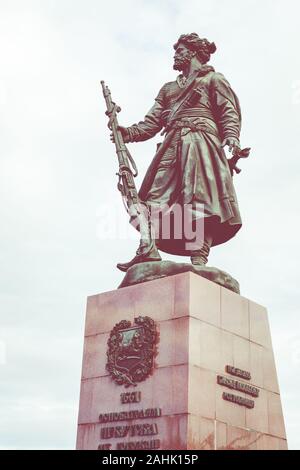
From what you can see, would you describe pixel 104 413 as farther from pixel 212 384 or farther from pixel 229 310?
pixel 229 310

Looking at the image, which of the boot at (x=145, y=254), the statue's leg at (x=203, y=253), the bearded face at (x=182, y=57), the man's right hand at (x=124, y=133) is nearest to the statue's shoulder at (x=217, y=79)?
the bearded face at (x=182, y=57)

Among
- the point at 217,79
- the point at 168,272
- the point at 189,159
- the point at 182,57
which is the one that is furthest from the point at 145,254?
the point at 182,57

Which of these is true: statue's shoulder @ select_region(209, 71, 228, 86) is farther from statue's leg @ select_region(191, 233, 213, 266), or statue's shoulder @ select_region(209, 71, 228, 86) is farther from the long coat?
statue's leg @ select_region(191, 233, 213, 266)

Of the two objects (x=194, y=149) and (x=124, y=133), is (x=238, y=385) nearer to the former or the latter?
(x=194, y=149)

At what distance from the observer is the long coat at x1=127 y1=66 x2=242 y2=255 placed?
11961 mm

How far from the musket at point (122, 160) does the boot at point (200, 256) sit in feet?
5.05

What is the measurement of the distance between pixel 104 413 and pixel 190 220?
11.7 ft

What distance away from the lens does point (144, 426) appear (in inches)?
381

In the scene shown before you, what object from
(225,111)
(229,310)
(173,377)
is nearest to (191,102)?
(225,111)

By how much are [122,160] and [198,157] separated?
1489mm

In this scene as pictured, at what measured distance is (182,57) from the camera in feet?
44.2

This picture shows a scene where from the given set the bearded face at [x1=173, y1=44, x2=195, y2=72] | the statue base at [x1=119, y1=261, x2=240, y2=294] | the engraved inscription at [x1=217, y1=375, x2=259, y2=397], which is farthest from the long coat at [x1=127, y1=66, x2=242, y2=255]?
the engraved inscription at [x1=217, y1=375, x2=259, y2=397]

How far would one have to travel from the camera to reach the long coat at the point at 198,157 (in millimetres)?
11961

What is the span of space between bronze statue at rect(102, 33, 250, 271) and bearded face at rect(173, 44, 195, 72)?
2 cm
